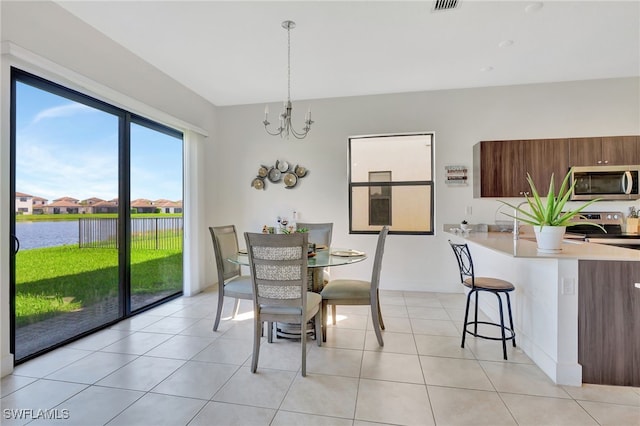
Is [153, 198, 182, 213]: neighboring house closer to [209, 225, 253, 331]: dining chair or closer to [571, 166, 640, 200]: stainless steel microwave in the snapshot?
[209, 225, 253, 331]: dining chair

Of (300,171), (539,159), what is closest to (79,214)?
(300,171)

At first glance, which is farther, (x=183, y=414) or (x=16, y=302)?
(x=16, y=302)

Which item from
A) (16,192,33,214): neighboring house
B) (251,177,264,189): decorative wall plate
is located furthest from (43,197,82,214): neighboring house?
(251,177,264,189): decorative wall plate

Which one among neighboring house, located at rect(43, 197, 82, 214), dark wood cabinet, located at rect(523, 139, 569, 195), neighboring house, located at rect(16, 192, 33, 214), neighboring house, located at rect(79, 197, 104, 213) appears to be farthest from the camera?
dark wood cabinet, located at rect(523, 139, 569, 195)

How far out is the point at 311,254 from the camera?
282 centimetres

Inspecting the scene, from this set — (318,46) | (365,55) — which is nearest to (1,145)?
(318,46)

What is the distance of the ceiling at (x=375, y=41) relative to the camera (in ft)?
8.44

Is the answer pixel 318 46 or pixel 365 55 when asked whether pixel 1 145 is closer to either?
pixel 318 46

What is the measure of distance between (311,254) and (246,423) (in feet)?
4.58

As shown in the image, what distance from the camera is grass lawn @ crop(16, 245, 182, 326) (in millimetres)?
2502

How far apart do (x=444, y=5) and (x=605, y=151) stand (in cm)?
295

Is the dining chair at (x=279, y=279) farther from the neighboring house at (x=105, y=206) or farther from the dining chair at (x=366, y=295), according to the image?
the neighboring house at (x=105, y=206)

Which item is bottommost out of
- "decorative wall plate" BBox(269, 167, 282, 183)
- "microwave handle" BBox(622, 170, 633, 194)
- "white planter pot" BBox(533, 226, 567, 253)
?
"white planter pot" BBox(533, 226, 567, 253)

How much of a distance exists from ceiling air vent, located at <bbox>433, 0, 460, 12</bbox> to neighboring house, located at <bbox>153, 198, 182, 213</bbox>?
3.75 metres
